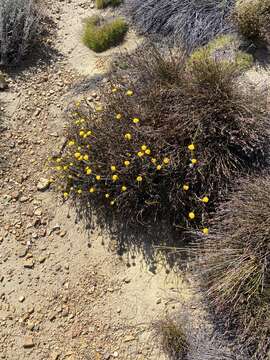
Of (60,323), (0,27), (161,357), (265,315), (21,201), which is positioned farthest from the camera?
(0,27)

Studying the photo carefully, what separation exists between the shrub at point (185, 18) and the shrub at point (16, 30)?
1.43 meters

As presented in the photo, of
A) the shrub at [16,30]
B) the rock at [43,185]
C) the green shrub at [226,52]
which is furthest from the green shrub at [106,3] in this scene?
the rock at [43,185]

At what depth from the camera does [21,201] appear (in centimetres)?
414

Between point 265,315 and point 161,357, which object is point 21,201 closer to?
point 161,357

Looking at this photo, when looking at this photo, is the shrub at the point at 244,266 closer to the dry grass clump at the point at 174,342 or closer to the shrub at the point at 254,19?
the dry grass clump at the point at 174,342

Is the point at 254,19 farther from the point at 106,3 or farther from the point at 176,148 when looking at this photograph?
the point at 106,3

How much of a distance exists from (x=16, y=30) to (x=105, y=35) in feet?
3.94

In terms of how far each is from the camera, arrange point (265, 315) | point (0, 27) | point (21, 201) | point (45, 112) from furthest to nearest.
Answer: point (0, 27) < point (45, 112) < point (21, 201) < point (265, 315)

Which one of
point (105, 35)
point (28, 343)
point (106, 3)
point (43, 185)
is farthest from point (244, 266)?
point (106, 3)

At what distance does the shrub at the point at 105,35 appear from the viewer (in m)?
5.29

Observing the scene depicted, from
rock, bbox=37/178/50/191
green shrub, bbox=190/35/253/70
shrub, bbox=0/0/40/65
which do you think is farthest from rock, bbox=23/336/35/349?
shrub, bbox=0/0/40/65

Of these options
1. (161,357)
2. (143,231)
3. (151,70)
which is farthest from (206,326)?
(151,70)

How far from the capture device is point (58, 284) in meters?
3.72

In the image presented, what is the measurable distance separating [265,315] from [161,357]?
95cm
